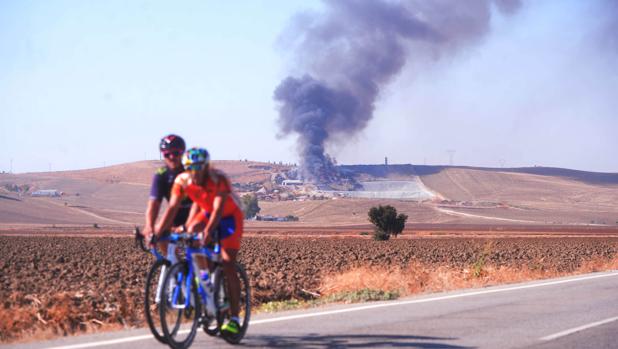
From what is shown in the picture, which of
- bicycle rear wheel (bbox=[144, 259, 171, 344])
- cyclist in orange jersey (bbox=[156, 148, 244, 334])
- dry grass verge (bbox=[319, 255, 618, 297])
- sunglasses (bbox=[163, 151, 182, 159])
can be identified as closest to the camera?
bicycle rear wheel (bbox=[144, 259, 171, 344])

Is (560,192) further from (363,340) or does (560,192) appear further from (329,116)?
(363,340)

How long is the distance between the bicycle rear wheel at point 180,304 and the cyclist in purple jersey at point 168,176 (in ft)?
1.80

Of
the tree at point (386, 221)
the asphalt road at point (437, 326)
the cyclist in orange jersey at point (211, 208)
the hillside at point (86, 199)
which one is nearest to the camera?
the cyclist in orange jersey at point (211, 208)

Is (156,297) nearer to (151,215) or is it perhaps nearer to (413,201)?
(151,215)

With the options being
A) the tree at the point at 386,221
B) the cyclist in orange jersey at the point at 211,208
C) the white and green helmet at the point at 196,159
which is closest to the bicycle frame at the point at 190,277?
the cyclist in orange jersey at the point at 211,208

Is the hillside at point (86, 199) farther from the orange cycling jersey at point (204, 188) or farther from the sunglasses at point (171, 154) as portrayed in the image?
the orange cycling jersey at point (204, 188)

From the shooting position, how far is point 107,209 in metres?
146

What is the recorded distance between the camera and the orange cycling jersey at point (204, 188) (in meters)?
7.20

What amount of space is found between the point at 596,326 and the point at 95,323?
6.01 meters

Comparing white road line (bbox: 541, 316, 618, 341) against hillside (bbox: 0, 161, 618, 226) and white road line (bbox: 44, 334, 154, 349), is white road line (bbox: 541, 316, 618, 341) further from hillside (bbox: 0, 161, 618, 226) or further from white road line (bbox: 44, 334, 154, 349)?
hillside (bbox: 0, 161, 618, 226)

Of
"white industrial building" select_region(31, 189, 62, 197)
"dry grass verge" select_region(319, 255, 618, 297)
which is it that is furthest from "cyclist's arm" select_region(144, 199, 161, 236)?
"white industrial building" select_region(31, 189, 62, 197)

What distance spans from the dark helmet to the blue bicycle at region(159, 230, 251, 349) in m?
0.96

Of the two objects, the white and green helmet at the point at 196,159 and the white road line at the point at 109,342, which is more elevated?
the white and green helmet at the point at 196,159

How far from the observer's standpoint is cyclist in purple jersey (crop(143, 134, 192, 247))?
24.5 feet
